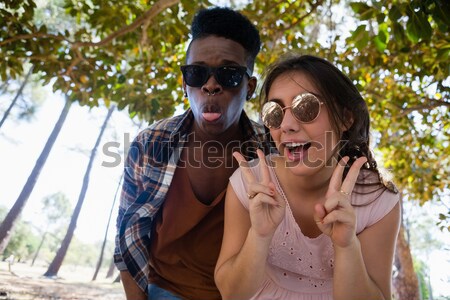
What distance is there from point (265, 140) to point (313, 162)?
0.95 meters

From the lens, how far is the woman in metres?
1.63

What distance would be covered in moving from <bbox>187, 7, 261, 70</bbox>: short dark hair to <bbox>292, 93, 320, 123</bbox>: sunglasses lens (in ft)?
3.50

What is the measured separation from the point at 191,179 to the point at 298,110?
109cm

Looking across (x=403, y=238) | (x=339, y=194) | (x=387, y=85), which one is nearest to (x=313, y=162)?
(x=339, y=194)

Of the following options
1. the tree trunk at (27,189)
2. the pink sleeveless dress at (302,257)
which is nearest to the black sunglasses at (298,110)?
the pink sleeveless dress at (302,257)

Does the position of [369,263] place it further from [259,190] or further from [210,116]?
[210,116]

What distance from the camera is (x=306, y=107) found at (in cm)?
181

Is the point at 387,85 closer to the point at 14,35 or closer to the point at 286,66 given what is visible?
the point at 286,66

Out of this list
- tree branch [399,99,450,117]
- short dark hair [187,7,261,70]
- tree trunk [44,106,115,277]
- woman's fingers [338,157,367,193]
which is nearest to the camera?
woman's fingers [338,157,367,193]

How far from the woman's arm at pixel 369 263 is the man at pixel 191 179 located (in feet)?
3.37

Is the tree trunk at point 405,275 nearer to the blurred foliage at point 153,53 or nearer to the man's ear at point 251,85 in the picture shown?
the blurred foliage at point 153,53

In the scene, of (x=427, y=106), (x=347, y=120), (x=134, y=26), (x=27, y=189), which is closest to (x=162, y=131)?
(x=347, y=120)

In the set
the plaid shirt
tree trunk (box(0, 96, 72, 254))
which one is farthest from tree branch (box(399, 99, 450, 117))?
tree trunk (box(0, 96, 72, 254))

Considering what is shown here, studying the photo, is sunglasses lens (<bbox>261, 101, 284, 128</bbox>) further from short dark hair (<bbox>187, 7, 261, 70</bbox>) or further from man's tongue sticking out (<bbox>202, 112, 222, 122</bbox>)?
Answer: short dark hair (<bbox>187, 7, 261, 70</bbox>)
